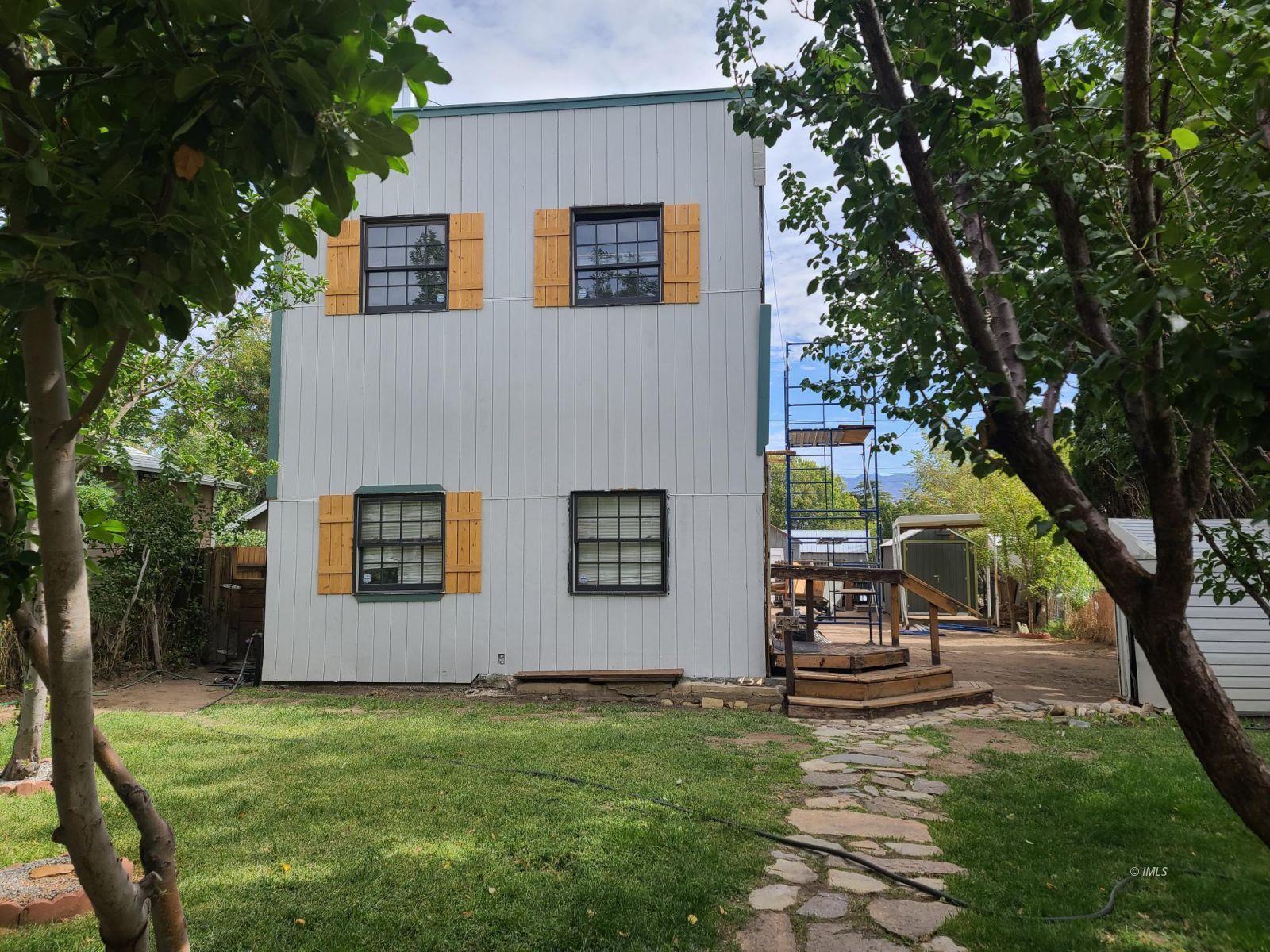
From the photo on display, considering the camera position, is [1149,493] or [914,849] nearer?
[1149,493]

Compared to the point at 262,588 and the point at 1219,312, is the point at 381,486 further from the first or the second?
the point at 1219,312

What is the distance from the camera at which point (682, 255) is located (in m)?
9.37

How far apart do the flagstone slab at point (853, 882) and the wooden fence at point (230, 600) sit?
9.02m

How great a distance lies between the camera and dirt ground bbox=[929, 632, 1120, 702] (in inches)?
383

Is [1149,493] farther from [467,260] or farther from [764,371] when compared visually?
[467,260]

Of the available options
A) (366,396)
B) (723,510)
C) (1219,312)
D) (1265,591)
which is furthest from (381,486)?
(1219,312)

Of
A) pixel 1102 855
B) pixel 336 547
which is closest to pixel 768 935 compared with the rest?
pixel 1102 855

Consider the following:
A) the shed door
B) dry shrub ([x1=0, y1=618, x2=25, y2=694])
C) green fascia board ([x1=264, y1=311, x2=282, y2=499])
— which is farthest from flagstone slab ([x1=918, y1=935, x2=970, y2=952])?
the shed door

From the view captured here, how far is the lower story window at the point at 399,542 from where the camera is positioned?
962cm

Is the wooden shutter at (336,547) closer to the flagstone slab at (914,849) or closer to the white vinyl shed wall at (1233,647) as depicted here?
the flagstone slab at (914,849)

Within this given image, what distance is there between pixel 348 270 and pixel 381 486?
2547mm

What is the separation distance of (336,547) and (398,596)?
36.4 inches

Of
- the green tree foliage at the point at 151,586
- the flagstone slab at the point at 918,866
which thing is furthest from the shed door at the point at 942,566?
the flagstone slab at the point at 918,866

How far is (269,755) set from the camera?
611 cm
